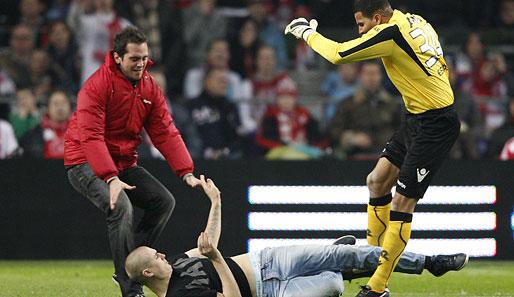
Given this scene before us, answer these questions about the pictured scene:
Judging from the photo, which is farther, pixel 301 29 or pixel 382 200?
pixel 382 200

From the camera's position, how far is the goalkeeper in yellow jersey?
6008 mm

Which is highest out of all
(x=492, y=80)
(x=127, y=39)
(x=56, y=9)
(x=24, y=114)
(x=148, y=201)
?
(x=56, y=9)

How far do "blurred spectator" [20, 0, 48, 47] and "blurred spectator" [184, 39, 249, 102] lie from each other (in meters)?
2.10

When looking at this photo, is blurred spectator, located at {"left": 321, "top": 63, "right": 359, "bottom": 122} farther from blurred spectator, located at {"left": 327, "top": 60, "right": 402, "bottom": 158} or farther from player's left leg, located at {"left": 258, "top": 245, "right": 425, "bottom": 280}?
player's left leg, located at {"left": 258, "top": 245, "right": 425, "bottom": 280}

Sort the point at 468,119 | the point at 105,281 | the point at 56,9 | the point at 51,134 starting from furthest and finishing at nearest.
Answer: the point at 56,9, the point at 468,119, the point at 51,134, the point at 105,281

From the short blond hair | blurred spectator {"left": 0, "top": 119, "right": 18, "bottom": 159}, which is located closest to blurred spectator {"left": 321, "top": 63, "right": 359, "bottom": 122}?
blurred spectator {"left": 0, "top": 119, "right": 18, "bottom": 159}

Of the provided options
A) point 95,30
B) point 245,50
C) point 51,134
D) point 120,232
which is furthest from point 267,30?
point 120,232

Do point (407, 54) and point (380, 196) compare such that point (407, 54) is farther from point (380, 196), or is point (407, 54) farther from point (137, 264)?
point (137, 264)

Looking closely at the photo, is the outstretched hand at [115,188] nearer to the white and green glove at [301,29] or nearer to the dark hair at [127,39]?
the dark hair at [127,39]

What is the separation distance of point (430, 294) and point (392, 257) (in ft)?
3.64

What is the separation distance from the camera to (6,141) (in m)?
9.89

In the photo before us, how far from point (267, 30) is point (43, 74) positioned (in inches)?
124

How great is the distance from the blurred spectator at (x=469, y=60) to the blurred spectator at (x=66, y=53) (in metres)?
5.12

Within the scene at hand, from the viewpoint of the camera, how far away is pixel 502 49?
12328mm
